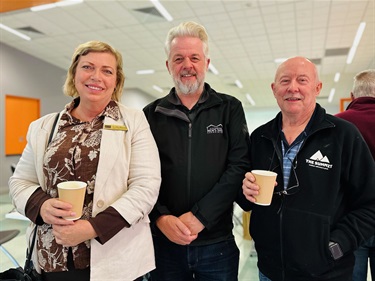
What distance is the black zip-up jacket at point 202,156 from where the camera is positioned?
4.70 feet

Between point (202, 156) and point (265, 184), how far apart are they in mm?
380

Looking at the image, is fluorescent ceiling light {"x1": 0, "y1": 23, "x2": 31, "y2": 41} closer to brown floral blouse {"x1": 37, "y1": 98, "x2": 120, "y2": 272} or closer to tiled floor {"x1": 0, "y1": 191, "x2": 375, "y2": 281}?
tiled floor {"x1": 0, "y1": 191, "x2": 375, "y2": 281}

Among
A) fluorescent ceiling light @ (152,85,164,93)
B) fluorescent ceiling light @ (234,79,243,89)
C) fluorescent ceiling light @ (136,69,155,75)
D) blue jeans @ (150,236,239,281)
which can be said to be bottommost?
blue jeans @ (150,236,239,281)

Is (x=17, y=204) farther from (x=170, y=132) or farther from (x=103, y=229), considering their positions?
(x=170, y=132)

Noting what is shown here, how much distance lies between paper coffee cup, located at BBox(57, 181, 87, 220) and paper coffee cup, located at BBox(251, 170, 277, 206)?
673 mm

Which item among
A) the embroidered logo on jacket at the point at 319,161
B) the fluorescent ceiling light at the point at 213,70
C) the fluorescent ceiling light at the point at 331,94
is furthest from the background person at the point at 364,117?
the fluorescent ceiling light at the point at 331,94

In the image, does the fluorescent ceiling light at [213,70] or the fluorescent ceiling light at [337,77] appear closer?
the fluorescent ceiling light at [213,70]

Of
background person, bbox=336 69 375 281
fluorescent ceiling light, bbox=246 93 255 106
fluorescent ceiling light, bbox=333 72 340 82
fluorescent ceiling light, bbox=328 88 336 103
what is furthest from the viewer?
fluorescent ceiling light, bbox=246 93 255 106

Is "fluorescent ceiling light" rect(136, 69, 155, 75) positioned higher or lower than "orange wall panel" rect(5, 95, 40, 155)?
Answer: higher

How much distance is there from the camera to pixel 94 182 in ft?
3.92

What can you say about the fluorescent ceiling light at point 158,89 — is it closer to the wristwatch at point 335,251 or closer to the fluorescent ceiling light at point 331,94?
the fluorescent ceiling light at point 331,94

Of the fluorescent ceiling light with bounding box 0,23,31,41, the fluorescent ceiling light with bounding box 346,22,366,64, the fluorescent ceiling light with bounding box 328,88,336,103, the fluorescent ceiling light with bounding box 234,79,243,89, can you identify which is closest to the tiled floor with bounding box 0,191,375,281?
the fluorescent ceiling light with bounding box 0,23,31,41

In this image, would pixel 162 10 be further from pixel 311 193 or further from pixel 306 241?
Answer: pixel 306 241

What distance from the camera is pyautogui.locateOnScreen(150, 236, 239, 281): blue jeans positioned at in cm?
145
